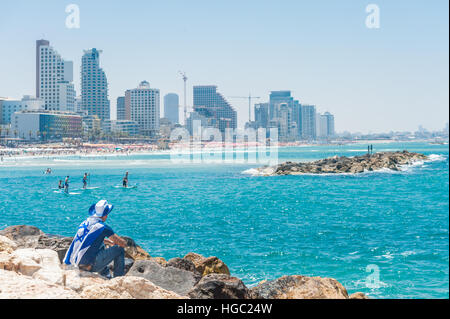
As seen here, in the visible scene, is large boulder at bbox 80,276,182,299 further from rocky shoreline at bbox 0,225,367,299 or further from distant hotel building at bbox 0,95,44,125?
distant hotel building at bbox 0,95,44,125

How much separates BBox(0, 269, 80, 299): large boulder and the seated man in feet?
4.54

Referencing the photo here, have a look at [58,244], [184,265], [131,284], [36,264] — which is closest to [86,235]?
[36,264]

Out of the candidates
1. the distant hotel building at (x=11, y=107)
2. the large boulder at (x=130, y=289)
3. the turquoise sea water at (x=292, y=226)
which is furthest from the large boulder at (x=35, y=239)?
the distant hotel building at (x=11, y=107)

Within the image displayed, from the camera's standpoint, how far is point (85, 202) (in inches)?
1447

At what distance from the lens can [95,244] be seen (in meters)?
8.41

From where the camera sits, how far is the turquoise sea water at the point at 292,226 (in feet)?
46.4

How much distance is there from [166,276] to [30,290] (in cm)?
326

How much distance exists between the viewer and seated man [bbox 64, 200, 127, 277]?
8.30 m

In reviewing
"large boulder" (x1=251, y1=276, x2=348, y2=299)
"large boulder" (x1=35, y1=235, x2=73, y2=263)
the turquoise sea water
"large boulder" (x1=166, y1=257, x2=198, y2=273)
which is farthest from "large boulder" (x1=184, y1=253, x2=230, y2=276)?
"large boulder" (x1=35, y1=235, x2=73, y2=263)

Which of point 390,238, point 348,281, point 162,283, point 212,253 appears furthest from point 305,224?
point 162,283

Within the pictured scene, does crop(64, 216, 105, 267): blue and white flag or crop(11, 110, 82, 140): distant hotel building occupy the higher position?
crop(11, 110, 82, 140): distant hotel building

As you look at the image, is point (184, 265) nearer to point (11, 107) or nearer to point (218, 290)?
point (218, 290)

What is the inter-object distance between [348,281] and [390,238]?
6.97 metres
